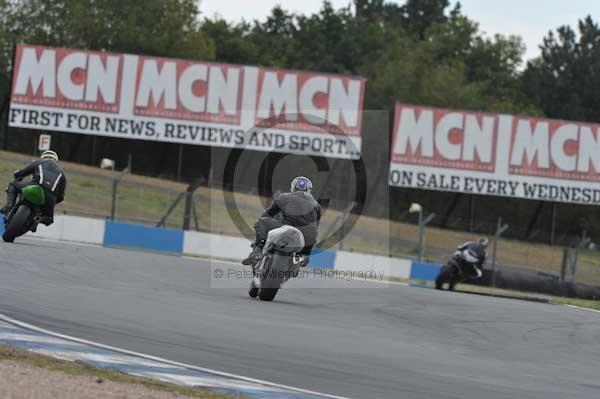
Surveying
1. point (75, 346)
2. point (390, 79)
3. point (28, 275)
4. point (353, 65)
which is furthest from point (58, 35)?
point (75, 346)

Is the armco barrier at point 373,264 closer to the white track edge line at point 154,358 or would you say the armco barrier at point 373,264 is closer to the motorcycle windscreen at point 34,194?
the motorcycle windscreen at point 34,194

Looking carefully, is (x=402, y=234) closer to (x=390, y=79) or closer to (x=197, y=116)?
(x=197, y=116)

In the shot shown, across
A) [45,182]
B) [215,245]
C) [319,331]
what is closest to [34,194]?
[45,182]

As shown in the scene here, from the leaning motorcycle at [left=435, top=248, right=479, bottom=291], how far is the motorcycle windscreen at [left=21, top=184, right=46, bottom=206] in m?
10.5

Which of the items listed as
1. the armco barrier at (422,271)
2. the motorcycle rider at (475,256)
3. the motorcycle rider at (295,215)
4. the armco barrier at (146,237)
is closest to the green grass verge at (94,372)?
the motorcycle rider at (295,215)

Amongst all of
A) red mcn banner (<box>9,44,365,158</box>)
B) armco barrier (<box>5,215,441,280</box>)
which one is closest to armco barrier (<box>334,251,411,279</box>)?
armco barrier (<box>5,215,441,280</box>)

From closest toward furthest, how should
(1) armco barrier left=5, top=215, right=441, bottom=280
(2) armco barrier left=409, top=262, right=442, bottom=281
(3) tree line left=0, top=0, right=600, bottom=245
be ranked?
1. (1) armco barrier left=5, top=215, right=441, bottom=280
2. (2) armco barrier left=409, top=262, right=442, bottom=281
3. (3) tree line left=0, top=0, right=600, bottom=245

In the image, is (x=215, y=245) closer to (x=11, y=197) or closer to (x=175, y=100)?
(x=11, y=197)

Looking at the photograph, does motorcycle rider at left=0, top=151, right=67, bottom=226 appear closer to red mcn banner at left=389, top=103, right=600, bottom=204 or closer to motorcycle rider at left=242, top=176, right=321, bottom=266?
motorcycle rider at left=242, top=176, right=321, bottom=266

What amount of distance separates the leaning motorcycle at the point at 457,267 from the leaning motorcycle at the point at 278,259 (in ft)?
37.2

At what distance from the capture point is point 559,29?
282ft

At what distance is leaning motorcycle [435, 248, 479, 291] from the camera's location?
79.0 feet

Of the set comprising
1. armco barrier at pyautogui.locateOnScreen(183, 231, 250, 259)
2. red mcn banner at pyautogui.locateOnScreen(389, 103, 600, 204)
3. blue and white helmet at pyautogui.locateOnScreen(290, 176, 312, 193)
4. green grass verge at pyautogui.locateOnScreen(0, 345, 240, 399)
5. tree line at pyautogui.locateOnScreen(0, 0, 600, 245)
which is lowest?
green grass verge at pyautogui.locateOnScreen(0, 345, 240, 399)

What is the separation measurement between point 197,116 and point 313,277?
2079cm
